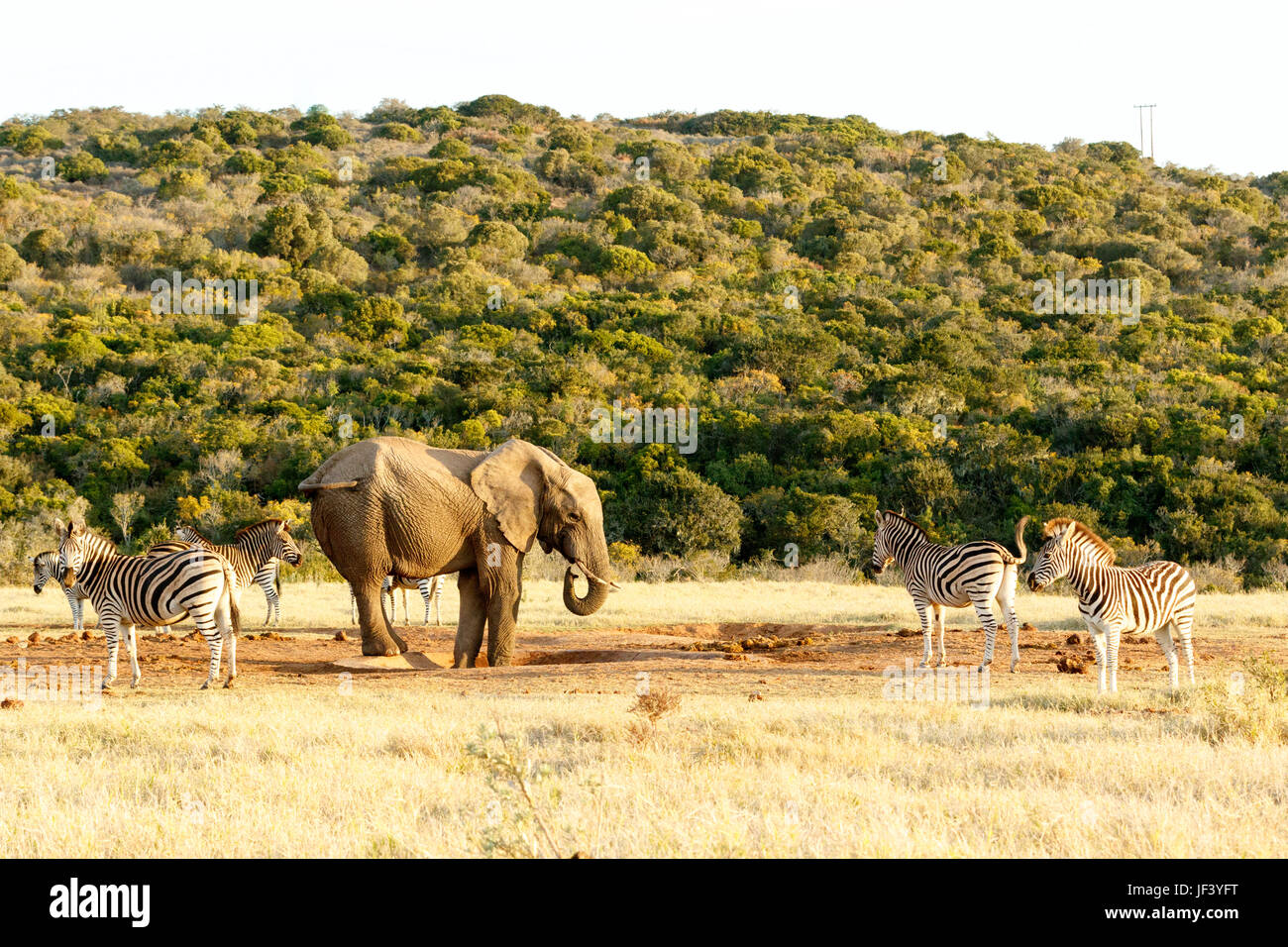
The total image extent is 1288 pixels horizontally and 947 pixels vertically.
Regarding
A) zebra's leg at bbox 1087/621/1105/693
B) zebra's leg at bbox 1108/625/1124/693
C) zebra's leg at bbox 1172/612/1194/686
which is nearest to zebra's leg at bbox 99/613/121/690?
zebra's leg at bbox 1087/621/1105/693

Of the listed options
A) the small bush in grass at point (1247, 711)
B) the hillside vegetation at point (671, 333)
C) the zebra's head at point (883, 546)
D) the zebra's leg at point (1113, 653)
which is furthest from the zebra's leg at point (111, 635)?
the hillside vegetation at point (671, 333)

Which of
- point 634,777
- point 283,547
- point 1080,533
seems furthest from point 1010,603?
point 283,547

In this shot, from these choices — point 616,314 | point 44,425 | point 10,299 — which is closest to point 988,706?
point 44,425

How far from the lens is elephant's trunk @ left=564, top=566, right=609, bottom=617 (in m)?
14.9

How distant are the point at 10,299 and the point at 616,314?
21.6m

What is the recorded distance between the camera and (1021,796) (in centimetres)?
671

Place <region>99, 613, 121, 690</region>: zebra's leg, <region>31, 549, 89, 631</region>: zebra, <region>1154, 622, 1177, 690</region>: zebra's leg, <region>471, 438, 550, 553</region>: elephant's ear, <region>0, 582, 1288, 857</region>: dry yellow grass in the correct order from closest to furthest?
<region>0, 582, 1288, 857</region>: dry yellow grass, <region>1154, 622, 1177, 690</region>: zebra's leg, <region>99, 613, 121, 690</region>: zebra's leg, <region>471, 438, 550, 553</region>: elephant's ear, <region>31, 549, 89, 631</region>: zebra

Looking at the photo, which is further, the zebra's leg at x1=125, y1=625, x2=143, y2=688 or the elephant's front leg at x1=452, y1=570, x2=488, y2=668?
the elephant's front leg at x1=452, y1=570, x2=488, y2=668

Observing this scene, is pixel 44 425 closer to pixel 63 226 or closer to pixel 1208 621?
pixel 63 226

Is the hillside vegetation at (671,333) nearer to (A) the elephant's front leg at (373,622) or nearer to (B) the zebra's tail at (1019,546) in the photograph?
(A) the elephant's front leg at (373,622)

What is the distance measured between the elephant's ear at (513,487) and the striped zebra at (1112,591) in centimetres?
584

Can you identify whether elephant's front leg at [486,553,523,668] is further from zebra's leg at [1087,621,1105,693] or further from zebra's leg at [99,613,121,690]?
zebra's leg at [1087,621,1105,693]

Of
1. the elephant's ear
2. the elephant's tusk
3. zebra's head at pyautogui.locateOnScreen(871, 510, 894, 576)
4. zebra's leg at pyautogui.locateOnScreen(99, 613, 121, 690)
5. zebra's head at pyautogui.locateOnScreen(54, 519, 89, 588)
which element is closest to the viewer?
zebra's leg at pyautogui.locateOnScreen(99, 613, 121, 690)
